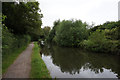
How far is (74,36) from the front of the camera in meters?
28.2

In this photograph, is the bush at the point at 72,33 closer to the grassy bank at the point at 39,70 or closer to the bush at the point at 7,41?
the bush at the point at 7,41

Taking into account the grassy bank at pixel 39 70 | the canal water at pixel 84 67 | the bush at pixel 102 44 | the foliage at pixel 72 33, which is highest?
the foliage at pixel 72 33

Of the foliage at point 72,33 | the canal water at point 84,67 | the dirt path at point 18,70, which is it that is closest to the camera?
the dirt path at point 18,70

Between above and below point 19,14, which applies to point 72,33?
below

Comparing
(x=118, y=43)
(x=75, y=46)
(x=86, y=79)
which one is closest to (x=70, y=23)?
(x=75, y=46)

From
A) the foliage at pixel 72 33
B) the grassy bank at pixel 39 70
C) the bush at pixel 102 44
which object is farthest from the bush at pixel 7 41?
the foliage at pixel 72 33

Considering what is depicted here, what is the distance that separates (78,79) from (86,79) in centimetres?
70

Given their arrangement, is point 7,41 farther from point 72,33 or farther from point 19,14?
point 72,33

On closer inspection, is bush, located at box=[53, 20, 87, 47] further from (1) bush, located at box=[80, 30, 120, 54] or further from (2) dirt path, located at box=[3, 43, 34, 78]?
(2) dirt path, located at box=[3, 43, 34, 78]

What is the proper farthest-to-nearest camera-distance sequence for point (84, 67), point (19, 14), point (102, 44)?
1. point (102, 44)
2. point (19, 14)
3. point (84, 67)

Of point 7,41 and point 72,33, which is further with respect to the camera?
point 72,33

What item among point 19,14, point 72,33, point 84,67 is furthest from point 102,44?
point 19,14

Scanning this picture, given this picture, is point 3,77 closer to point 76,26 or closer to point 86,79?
point 86,79

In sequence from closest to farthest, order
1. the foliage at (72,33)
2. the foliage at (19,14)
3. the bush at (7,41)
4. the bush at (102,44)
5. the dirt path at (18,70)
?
the dirt path at (18,70) → the bush at (7,41) → the foliage at (19,14) → the bush at (102,44) → the foliage at (72,33)
